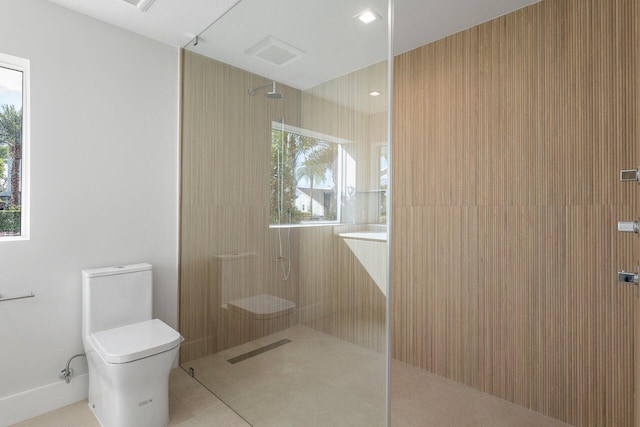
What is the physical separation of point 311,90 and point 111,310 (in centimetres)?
186

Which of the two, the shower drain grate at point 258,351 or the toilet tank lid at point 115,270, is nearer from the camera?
the shower drain grate at point 258,351

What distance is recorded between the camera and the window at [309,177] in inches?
62.0

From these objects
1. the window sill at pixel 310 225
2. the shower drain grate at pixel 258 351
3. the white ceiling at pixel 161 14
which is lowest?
the shower drain grate at pixel 258 351

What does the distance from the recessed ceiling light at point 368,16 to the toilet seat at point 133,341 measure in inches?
75.2

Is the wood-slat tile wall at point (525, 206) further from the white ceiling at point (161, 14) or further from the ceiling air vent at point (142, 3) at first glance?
the ceiling air vent at point (142, 3)

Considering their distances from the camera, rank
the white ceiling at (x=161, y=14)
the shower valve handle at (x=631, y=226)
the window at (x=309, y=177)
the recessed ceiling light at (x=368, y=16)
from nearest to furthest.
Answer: the shower valve handle at (x=631, y=226), the recessed ceiling light at (x=368, y=16), the window at (x=309, y=177), the white ceiling at (x=161, y=14)

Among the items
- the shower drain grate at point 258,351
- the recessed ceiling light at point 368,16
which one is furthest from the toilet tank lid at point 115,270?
the recessed ceiling light at point 368,16

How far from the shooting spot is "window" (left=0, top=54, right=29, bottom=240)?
2.10 m

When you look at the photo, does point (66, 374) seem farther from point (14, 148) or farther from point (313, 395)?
point (313, 395)

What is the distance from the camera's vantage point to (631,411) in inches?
70.7

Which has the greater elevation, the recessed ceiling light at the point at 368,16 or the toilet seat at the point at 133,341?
the recessed ceiling light at the point at 368,16

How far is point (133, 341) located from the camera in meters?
1.93

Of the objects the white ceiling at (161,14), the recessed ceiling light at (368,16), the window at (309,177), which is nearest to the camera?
the recessed ceiling light at (368,16)

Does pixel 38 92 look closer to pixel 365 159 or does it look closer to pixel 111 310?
pixel 111 310
